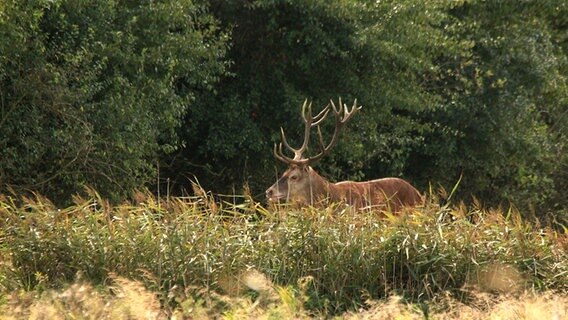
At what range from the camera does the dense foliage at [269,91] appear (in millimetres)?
15086

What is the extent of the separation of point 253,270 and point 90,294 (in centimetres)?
195

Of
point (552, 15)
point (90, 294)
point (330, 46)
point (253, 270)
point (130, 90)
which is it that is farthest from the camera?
point (552, 15)

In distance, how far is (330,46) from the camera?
18875mm

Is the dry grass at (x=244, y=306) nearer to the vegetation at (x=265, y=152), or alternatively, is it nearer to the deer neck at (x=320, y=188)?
the vegetation at (x=265, y=152)

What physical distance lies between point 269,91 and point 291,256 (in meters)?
8.37

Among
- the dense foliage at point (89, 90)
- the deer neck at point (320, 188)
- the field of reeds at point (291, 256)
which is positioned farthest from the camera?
the deer neck at point (320, 188)

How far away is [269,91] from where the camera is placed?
1927cm

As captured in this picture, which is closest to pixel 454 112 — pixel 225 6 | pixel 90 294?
pixel 225 6

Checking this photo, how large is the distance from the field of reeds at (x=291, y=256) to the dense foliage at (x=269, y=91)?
302 centimetres

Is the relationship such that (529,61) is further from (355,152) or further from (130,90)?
(130,90)

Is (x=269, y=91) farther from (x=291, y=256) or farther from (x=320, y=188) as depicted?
(x=291, y=256)

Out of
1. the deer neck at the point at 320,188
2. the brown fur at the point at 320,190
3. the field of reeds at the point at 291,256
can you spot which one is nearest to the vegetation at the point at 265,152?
the field of reeds at the point at 291,256

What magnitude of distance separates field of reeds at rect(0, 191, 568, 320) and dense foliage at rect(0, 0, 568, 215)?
302cm

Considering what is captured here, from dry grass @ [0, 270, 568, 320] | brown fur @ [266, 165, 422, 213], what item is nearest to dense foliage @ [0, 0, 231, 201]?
brown fur @ [266, 165, 422, 213]
